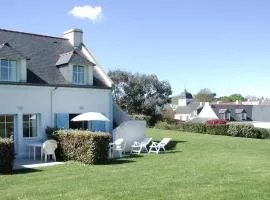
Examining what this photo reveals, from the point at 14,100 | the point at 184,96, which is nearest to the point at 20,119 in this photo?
the point at 14,100

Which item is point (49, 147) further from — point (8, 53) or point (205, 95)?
point (205, 95)

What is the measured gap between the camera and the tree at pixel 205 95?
13812 cm

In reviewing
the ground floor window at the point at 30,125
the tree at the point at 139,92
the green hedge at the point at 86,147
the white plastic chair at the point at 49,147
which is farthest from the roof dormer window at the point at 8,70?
the tree at the point at 139,92

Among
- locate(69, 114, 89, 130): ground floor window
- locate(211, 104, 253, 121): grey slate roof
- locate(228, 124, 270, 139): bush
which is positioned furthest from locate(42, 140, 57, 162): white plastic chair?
locate(211, 104, 253, 121): grey slate roof

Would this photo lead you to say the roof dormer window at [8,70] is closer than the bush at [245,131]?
Yes

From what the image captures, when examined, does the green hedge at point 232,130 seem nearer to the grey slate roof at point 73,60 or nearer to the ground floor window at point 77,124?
the ground floor window at point 77,124

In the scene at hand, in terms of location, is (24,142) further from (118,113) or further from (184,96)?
(184,96)

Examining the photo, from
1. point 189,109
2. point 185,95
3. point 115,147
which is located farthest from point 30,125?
point 185,95

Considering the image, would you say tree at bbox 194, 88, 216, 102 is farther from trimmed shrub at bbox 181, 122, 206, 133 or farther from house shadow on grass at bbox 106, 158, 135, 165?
house shadow on grass at bbox 106, 158, 135, 165

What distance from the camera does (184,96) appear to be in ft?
436

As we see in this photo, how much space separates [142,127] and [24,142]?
7.35 metres

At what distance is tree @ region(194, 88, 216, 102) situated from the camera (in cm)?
13812

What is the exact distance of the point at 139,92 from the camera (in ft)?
195

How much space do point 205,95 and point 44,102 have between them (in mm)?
121873
